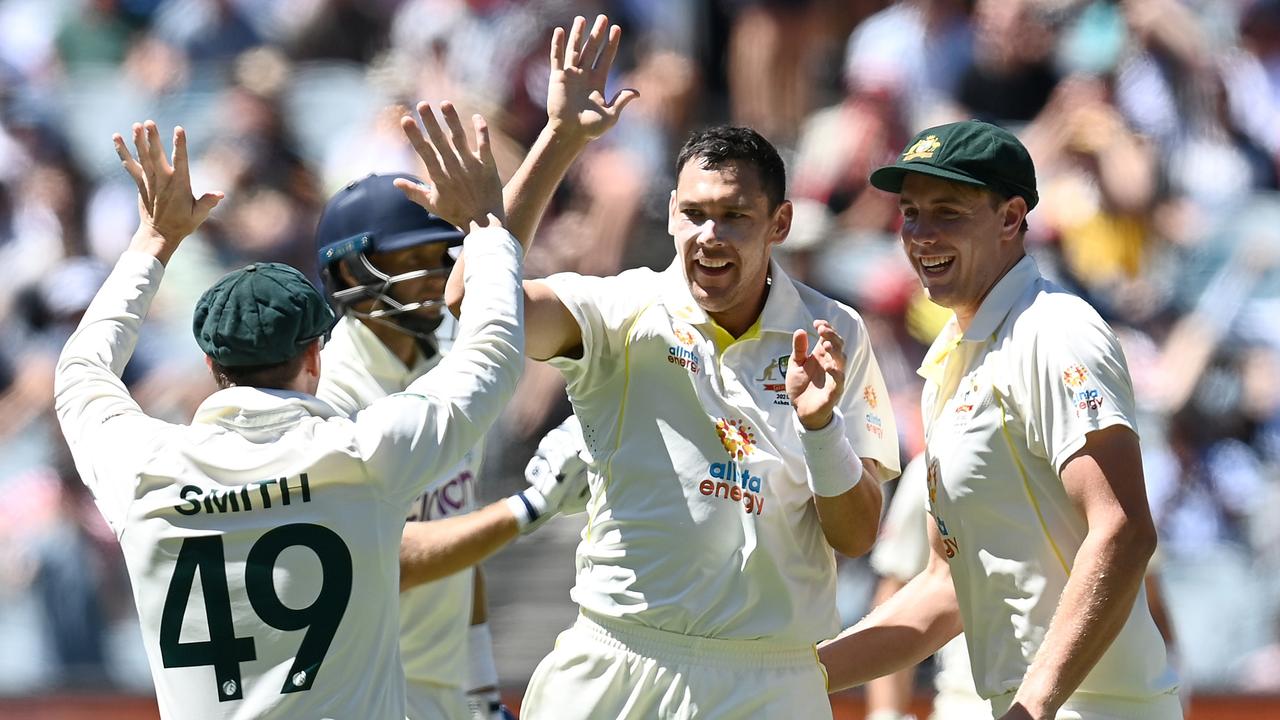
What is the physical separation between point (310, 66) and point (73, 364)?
24.9 ft

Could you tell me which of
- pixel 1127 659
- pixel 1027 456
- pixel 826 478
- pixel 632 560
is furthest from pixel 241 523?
pixel 1127 659

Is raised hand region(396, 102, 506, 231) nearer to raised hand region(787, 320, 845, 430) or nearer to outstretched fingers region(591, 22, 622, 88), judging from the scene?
outstretched fingers region(591, 22, 622, 88)

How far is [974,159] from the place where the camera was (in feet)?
11.8

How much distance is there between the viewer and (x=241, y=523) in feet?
10.4

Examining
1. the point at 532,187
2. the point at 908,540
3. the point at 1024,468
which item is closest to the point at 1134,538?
the point at 1024,468

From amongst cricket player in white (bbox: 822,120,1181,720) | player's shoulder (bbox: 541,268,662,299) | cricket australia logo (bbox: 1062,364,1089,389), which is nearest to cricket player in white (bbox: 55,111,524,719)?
player's shoulder (bbox: 541,268,662,299)

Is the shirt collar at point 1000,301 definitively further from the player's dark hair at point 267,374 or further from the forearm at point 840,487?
the player's dark hair at point 267,374

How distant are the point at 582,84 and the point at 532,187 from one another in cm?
28

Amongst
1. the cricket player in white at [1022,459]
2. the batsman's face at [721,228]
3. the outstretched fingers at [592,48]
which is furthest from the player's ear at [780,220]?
the outstretched fingers at [592,48]

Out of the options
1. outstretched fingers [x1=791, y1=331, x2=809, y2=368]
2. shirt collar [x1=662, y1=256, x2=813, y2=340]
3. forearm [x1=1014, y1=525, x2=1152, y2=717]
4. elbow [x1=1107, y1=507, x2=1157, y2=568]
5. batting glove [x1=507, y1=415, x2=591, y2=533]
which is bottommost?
forearm [x1=1014, y1=525, x2=1152, y2=717]

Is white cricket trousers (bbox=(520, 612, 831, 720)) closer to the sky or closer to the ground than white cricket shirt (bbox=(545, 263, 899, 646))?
closer to the ground

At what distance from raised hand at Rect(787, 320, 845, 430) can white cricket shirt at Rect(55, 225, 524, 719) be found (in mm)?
600

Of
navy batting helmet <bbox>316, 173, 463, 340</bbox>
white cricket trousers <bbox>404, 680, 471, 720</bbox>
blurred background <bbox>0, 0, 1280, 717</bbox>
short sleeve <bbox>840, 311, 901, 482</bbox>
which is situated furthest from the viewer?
blurred background <bbox>0, 0, 1280, 717</bbox>

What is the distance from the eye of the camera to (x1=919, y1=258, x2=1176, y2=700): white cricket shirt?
3.40 metres
